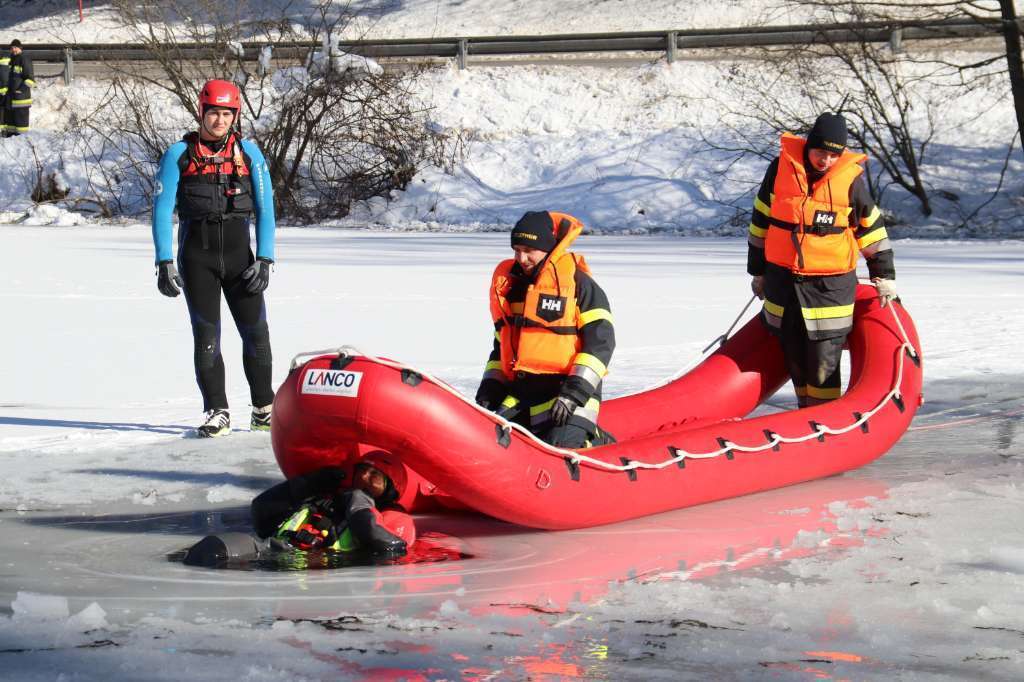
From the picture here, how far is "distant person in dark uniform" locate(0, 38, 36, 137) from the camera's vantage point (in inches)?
830

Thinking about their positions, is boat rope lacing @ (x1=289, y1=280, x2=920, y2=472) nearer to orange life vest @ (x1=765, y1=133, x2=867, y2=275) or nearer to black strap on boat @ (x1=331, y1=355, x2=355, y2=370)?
black strap on boat @ (x1=331, y1=355, x2=355, y2=370)

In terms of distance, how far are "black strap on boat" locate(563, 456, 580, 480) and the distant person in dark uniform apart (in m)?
18.1

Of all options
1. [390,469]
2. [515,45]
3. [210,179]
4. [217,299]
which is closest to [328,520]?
[390,469]

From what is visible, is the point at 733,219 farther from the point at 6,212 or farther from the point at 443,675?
the point at 443,675

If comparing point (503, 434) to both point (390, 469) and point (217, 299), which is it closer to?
point (390, 469)

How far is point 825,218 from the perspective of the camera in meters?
6.15

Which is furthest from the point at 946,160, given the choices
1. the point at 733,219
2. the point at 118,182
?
the point at 118,182

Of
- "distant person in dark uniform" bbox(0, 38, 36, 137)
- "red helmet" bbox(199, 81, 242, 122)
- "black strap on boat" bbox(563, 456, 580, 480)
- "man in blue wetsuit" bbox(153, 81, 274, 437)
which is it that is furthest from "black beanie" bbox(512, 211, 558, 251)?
"distant person in dark uniform" bbox(0, 38, 36, 137)

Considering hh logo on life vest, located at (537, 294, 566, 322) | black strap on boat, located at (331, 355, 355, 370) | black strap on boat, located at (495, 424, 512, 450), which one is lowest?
black strap on boat, located at (495, 424, 512, 450)

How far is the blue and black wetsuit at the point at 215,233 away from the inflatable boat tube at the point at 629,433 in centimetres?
171

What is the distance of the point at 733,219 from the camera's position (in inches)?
721

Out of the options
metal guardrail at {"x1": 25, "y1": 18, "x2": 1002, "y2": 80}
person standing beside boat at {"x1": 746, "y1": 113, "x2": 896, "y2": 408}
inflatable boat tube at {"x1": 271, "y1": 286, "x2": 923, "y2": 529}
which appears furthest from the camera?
metal guardrail at {"x1": 25, "y1": 18, "x2": 1002, "y2": 80}

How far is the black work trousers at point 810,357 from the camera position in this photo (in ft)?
21.0

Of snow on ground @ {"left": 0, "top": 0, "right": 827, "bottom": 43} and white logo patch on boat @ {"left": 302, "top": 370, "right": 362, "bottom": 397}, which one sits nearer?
white logo patch on boat @ {"left": 302, "top": 370, "right": 362, "bottom": 397}
